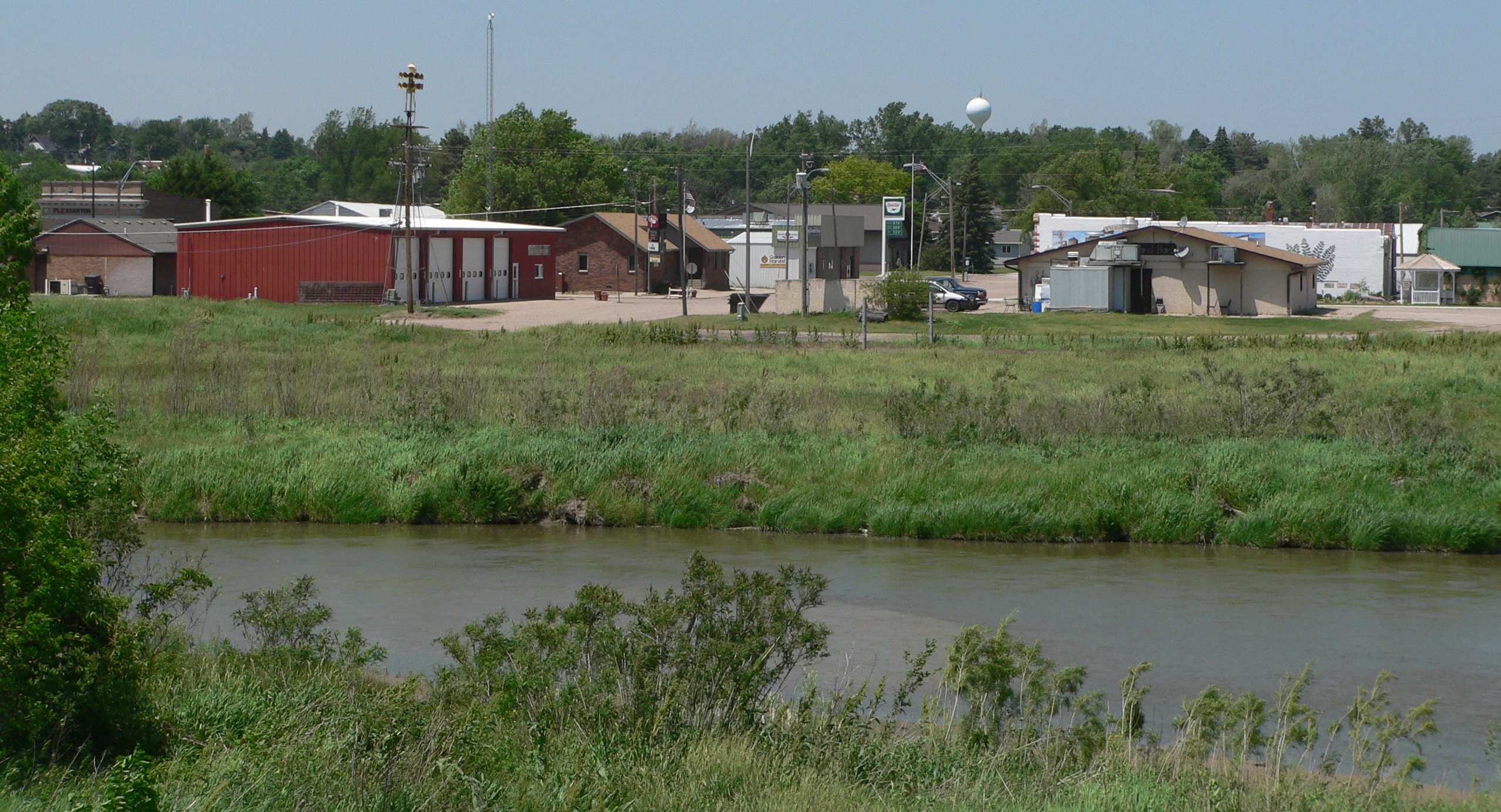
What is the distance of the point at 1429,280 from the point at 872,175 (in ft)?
231

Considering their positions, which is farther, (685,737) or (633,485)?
(633,485)

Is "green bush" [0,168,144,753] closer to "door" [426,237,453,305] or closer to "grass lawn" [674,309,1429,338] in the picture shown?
"grass lawn" [674,309,1429,338]

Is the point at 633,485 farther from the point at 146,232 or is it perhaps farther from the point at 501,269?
the point at 146,232

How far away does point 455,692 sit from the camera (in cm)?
884

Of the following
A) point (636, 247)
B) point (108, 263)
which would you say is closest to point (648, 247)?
point (636, 247)

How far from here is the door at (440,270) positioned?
62.5 meters

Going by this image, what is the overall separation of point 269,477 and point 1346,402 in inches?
745

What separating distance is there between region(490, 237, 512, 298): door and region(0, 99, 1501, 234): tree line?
22.1ft

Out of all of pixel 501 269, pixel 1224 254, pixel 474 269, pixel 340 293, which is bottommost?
pixel 340 293

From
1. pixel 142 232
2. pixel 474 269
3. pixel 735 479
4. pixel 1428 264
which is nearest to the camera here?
pixel 735 479

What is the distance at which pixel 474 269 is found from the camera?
65812mm

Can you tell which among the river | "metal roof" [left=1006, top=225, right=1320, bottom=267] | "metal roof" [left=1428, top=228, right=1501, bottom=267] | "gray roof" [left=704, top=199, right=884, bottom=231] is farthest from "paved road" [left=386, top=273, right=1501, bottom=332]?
the river

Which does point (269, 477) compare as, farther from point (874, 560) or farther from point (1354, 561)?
point (1354, 561)

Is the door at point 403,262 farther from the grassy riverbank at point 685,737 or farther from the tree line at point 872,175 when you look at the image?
the grassy riverbank at point 685,737
